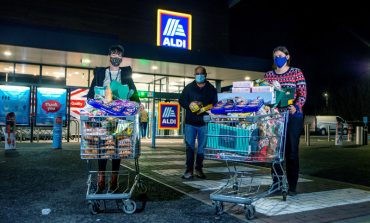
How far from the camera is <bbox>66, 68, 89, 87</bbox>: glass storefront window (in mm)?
18562

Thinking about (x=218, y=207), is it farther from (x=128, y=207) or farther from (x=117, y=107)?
(x=117, y=107)

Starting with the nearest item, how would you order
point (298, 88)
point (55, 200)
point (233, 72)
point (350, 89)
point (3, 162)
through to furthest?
point (55, 200)
point (298, 88)
point (3, 162)
point (233, 72)
point (350, 89)

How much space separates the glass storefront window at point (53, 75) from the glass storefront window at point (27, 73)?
1.12 feet

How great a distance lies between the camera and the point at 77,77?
1877 centimetres

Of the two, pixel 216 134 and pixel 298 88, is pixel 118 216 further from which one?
pixel 298 88

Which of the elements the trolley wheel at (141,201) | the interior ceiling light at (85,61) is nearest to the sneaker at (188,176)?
the trolley wheel at (141,201)

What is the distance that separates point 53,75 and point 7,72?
86.2 inches

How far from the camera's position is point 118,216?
3.89 meters

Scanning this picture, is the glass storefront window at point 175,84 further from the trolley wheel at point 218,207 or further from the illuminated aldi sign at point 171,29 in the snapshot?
the trolley wheel at point 218,207

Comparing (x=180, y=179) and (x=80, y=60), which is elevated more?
(x=80, y=60)

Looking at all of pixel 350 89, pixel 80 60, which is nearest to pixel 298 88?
pixel 80 60

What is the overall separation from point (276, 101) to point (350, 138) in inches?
780

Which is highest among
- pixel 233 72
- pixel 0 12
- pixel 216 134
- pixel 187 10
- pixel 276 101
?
pixel 187 10

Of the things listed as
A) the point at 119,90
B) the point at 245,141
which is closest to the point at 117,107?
the point at 119,90
